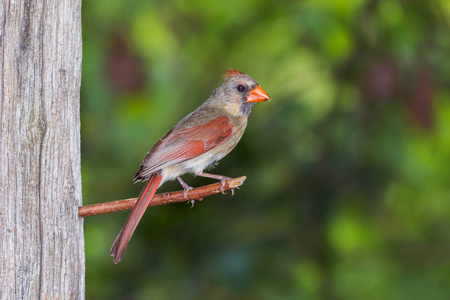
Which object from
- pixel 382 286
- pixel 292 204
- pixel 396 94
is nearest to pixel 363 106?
pixel 396 94

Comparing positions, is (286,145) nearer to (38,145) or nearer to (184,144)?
(184,144)

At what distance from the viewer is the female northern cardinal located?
271cm

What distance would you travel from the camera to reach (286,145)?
524 centimetres

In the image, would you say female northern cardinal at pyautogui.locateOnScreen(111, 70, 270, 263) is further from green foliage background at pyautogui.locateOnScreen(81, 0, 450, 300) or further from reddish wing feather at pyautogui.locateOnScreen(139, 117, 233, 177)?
green foliage background at pyautogui.locateOnScreen(81, 0, 450, 300)

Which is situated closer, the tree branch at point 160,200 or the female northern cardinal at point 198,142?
the tree branch at point 160,200

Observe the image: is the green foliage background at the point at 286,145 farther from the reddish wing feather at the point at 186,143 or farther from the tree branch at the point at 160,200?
the tree branch at the point at 160,200

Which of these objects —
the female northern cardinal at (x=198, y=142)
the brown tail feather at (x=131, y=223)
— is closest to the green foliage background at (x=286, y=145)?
the female northern cardinal at (x=198, y=142)

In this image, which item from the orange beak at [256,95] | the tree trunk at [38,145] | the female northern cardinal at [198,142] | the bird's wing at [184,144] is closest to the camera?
the tree trunk at [38,145]

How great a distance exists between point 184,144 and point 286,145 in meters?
2.25

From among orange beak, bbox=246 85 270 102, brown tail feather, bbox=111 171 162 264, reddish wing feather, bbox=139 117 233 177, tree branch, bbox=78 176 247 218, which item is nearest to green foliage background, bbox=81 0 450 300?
orange beak, bbox=246 85 270 102

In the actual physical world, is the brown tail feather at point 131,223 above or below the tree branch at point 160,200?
below

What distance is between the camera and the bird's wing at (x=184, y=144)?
9.49 ft

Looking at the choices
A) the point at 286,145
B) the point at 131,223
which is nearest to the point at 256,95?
the point at 131,223

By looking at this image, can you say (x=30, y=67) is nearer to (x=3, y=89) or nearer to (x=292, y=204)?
(x=3, y=89)
